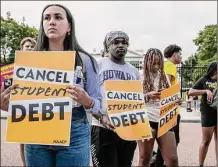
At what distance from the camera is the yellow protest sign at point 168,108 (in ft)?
13.0

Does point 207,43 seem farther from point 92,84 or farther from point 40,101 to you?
point 40,101

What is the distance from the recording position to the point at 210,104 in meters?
5.10

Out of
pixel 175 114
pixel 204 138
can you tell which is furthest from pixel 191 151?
pixel 175 114

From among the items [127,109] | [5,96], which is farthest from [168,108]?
[5,96]

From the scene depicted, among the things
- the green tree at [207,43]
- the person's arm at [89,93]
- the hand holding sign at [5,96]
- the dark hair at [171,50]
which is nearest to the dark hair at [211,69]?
the dark hair at [171,50]

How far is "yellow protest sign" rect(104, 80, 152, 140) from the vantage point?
3262 millimetres

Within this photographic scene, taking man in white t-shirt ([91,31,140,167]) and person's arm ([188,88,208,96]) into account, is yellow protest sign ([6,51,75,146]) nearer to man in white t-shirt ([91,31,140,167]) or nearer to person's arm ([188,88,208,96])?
man in white t-shirt ([91,31,140,167])

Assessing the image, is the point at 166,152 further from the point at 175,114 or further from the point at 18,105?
the point at 18,105

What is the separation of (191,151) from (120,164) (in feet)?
11.9

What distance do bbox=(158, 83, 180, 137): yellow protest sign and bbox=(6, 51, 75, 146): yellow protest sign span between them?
205 cm

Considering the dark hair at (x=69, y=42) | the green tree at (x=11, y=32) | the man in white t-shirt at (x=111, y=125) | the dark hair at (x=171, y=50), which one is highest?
the green tree at (x=11, y=32)

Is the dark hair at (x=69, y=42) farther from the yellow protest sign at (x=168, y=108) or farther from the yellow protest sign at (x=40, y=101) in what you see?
the yellow protest sign at (x=168, y=108)

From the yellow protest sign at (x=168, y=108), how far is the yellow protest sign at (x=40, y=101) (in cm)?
205

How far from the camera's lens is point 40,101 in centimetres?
203
